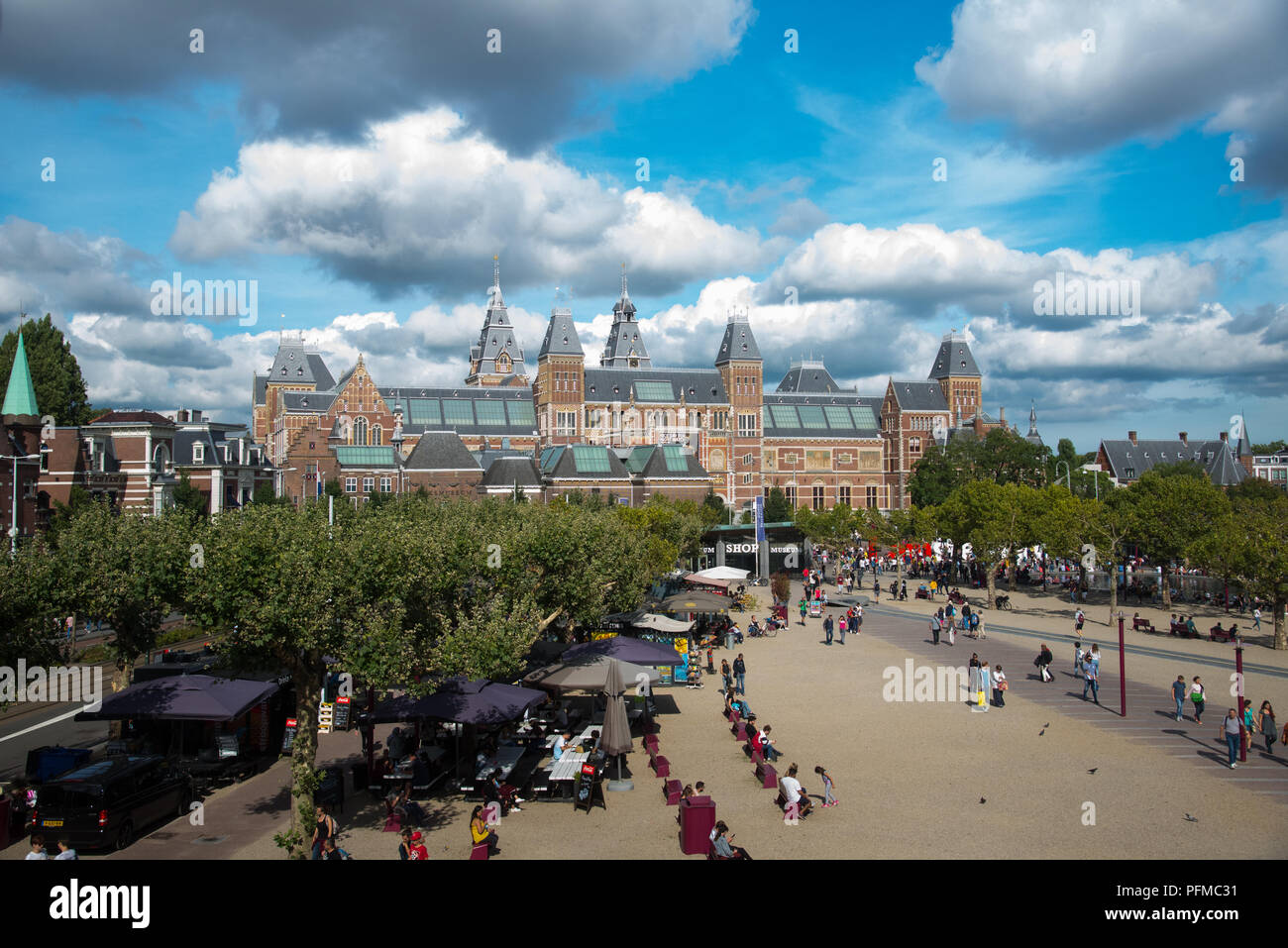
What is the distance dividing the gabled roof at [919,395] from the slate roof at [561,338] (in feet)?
143

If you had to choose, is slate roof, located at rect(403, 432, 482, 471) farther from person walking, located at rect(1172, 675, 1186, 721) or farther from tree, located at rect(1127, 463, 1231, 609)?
person walking, located at rect(1172, 675, 1186, 721)

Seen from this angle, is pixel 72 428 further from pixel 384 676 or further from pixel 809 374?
pixel 809 374

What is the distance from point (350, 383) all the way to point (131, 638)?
86516mm

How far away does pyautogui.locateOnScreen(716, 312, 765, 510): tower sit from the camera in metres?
121

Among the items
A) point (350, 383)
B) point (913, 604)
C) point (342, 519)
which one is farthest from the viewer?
point (350, 383)

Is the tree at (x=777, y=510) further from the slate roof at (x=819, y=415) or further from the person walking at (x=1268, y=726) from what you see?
the person walking at (x=1268, y=726)

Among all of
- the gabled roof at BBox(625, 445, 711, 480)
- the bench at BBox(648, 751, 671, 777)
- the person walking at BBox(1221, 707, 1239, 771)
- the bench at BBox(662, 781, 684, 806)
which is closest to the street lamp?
the bench at BBox(648, 751, 671, 777)

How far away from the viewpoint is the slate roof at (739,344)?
122825 millimetres

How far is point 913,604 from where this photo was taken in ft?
192

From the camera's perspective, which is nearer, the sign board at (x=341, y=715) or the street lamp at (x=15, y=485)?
the sign board at (x=341, y=715)

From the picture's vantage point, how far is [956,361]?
129125mm

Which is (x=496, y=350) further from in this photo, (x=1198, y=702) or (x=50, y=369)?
(x=1198, y=702)

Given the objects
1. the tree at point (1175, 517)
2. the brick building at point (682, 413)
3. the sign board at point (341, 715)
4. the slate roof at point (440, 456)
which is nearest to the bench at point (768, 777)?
the sign board at point (341, 715)
